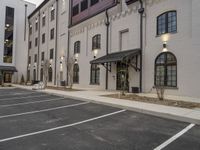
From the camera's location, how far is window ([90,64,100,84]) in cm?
2081

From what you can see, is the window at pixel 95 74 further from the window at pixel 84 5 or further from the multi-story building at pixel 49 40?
the window at pixel 84 5

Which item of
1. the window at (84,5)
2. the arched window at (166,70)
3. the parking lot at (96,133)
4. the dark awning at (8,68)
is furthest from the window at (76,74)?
the dark awning at (8,68)

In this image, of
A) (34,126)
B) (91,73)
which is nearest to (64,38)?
(91,73)

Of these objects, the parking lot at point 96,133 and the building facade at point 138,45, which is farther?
the building facade at point 138,45

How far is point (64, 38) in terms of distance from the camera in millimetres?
27594

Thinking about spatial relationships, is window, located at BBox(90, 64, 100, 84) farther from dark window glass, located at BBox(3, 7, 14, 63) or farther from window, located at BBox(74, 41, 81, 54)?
dark window glass, located at BBox(3, 7, 14, 63)

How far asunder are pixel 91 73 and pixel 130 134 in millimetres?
16435

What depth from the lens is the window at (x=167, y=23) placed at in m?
14.0

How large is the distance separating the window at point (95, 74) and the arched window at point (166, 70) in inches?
299

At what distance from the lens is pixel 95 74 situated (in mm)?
21188

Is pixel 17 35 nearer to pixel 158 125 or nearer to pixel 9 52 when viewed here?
pixel 9 52

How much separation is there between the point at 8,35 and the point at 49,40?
501 inches

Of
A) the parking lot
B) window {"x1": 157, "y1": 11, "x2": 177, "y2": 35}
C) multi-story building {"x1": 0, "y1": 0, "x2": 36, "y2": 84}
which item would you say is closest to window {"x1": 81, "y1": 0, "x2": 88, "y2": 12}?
window {"x1": 157, "y1": 11, "x2": 177, "y2": 35}

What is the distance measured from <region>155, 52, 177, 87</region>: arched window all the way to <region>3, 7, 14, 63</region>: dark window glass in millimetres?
34101
